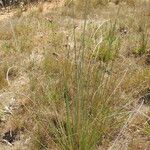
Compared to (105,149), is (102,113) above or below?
above

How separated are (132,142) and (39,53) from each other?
239cm

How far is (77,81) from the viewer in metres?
3.12

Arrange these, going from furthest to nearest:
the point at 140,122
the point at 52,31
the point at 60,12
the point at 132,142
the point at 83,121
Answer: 1. the point at 60,12
2. the point at 52,31
3. the point at 140,122
4. the point at 132,142
5. the point at 83,121

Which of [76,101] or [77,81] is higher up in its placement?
[77,81]

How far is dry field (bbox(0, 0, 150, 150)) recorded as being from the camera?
3354 mm

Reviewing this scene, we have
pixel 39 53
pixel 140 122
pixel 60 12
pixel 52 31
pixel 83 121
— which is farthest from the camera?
pixel 60 12

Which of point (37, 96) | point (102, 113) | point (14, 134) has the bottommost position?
point (14, 134)

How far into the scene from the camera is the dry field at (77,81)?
3.35 meters

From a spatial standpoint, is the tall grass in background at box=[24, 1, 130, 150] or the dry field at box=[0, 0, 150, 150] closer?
the tall grass in background at box=[24, 1, 130, 150]

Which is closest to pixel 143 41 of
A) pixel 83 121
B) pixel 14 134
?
pixel 14 134

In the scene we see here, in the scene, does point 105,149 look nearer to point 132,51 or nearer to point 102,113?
point 102,113

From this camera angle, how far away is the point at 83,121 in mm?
3180

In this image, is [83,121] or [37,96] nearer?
[83,121]

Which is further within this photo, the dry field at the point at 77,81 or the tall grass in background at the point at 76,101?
the dry field at the point at 77,81
